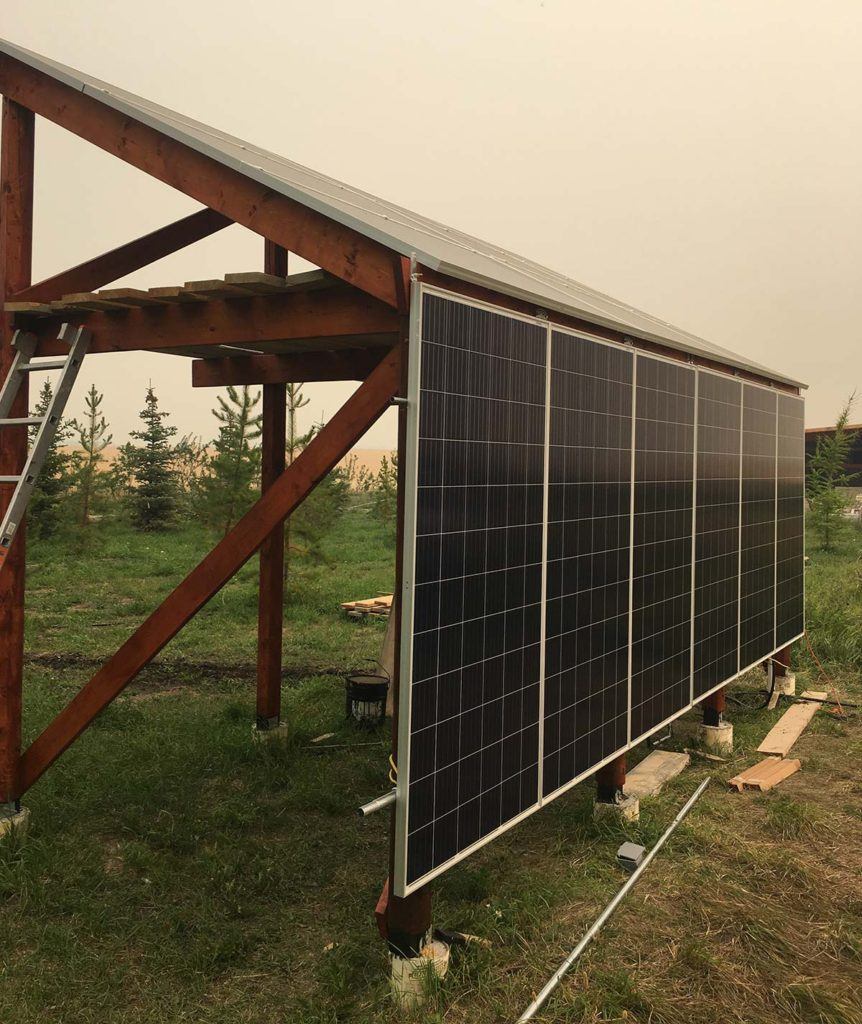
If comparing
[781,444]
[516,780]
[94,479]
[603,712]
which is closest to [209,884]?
[516,780]

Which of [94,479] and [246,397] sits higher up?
[246,397]

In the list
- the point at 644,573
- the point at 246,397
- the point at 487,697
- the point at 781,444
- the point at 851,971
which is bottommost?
the point at 851,971

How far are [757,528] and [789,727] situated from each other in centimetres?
216

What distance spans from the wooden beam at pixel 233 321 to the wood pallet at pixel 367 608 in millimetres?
9007

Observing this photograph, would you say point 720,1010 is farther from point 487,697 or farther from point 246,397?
point 246,397

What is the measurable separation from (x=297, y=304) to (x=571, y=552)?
2278mm

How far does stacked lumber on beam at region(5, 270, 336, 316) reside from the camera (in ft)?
15.1

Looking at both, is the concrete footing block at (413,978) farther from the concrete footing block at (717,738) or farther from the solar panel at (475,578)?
the concrete footing block at (717,738)

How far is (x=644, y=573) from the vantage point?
6430 millimetres

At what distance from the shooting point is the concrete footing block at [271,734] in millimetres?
7871

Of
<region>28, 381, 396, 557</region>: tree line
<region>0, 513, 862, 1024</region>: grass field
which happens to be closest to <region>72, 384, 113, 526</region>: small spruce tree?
<region>28, 381, 396, 557</region>: tree line

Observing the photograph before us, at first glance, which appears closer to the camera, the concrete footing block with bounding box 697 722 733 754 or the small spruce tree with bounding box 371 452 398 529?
the concrete footing block with bounding box 697 722 733 754

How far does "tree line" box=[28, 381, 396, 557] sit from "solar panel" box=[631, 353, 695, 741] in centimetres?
992

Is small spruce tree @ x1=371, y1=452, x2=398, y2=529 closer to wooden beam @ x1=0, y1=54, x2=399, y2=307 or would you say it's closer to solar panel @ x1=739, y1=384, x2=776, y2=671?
solar panel @ x1=739, y1=384, x2=776, y2=671
